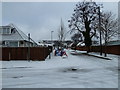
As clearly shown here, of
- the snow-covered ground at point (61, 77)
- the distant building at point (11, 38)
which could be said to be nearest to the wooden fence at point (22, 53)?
the snow-covered ground at point (61, 77)

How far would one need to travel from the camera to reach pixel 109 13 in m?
47.1

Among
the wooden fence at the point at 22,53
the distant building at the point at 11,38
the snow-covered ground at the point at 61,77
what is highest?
the distant building at the point at 11,38

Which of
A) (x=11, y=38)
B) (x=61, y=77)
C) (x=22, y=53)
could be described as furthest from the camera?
(x=11, y=38)

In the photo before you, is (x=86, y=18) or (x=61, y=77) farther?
(x=86, y=18)

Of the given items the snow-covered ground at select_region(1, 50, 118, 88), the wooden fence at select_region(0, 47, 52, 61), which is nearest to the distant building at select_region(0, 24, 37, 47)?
the wooden fence at select_region(0, 47, 52, 61)

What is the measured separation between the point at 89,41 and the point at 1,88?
44762 mm

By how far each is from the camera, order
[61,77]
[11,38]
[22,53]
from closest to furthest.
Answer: [61,77], [22,53], [11,38]

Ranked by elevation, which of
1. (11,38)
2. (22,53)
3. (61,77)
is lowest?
(61,77)

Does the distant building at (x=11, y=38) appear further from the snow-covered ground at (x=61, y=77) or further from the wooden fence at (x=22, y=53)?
the snow-covered ground at (x=61, y=77)

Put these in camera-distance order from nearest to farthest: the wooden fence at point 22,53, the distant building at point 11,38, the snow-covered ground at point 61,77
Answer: the snow-covered ground at point 61,77 → the wooden fence at point 22,53 → the distant building at point 11,38

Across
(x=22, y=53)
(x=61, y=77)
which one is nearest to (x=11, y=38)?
(x=22, y=53)

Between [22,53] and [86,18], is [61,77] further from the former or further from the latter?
[86,18]

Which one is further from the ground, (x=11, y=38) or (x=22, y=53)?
(x=11, y=38)

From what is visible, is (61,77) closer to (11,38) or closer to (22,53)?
(22,53)
